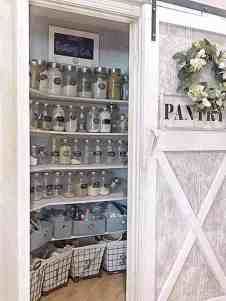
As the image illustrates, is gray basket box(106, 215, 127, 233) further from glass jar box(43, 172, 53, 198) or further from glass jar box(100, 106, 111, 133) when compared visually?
glass jar box(100, 106, 111, 133)

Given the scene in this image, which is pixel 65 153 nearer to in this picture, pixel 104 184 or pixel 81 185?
pixel 81 185

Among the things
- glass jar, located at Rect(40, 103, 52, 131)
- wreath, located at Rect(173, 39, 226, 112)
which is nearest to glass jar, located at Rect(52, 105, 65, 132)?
glass jar, located at Rect(40, 103, 52, 131)

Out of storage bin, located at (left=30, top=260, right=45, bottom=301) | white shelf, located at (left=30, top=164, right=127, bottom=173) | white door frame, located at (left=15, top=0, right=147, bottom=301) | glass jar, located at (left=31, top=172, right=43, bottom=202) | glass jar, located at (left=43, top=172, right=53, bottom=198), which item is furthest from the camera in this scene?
glass jar, located at (left=43, top=172, right=53, bottom=198)

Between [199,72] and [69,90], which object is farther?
[69,90]

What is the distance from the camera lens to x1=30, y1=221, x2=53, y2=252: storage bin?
2.54 metres

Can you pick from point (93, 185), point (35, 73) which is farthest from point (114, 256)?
point (35, 73)

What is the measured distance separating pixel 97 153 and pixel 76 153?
184mm

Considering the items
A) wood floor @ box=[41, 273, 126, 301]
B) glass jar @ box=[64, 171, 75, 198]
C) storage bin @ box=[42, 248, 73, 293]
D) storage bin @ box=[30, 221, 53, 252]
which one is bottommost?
wood floor @ box=[41, 273, 126, 301]

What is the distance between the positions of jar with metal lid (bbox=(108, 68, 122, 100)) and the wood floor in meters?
1.50

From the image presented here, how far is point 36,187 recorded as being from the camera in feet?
8.58

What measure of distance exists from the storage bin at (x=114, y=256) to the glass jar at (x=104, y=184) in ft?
1.47

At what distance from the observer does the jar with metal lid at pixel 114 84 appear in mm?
2826

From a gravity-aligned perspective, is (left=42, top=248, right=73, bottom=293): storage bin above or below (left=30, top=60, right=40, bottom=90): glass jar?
below

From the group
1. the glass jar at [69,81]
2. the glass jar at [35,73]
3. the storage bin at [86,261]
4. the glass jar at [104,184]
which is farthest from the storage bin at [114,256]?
the glass jar at [35,73]
